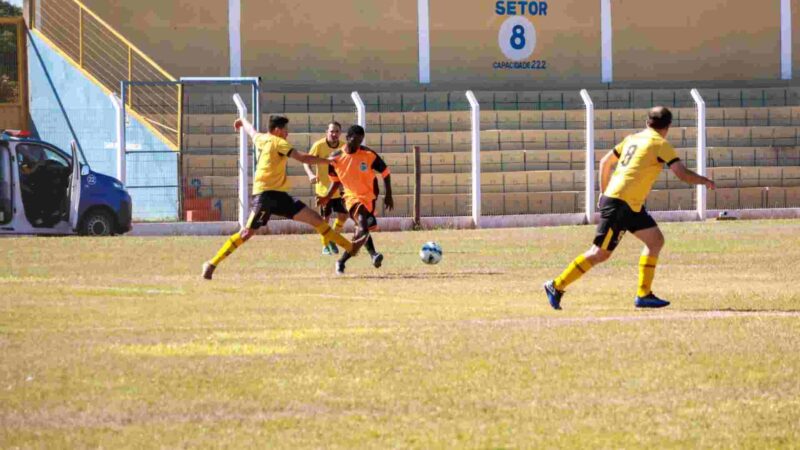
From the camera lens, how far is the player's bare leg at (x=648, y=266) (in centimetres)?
1440

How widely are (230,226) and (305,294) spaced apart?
54.8 feet

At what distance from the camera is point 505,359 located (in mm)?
10797

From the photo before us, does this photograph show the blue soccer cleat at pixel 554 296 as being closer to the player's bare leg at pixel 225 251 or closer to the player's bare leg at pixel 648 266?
the player's bare leg at pixel 648 266

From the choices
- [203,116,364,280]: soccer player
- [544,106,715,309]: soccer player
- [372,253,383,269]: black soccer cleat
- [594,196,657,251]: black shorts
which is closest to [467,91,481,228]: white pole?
[372,253,383,269]: black soccer cleat

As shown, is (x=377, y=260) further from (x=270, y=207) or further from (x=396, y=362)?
(x=396, y=362)

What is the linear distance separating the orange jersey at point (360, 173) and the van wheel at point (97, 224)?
1127 centimetres

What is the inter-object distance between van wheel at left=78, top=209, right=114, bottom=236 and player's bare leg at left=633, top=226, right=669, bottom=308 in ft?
59.1

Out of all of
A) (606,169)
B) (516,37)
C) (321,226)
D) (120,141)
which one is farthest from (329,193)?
(516,37)

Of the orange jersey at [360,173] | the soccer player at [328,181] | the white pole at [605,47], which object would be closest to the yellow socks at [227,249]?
the orange jersey at [360,173]

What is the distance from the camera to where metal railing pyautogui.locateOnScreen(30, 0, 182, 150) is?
36.0 m

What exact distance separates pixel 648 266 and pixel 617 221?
1.81 feet

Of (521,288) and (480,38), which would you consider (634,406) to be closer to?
(521,288)

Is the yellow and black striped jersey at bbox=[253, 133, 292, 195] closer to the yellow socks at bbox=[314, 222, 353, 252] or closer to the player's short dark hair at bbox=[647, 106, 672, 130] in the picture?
the yellow socks at bbox=[314, 222, 353, 252]

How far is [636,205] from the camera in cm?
1435
